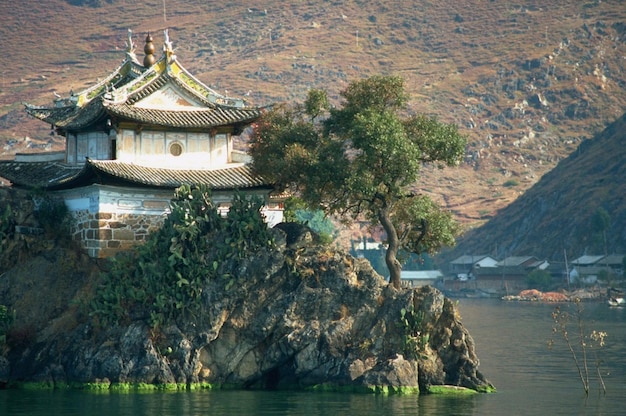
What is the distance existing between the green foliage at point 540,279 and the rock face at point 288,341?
125 metres

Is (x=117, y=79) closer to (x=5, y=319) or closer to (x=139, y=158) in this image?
(x=139, y=158)

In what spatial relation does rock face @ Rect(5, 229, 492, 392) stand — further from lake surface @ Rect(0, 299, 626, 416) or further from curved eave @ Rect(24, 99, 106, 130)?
curved eave @ Rect(24, 99, 106, 130)

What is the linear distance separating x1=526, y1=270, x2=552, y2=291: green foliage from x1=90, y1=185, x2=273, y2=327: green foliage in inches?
5005

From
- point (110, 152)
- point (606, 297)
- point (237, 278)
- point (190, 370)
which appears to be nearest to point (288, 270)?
point (237, 278)

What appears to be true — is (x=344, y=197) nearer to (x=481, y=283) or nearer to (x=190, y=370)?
(x=190, y=370)

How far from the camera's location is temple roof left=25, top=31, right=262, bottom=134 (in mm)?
64125

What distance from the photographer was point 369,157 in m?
60.2

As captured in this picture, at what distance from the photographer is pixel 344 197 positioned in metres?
61.7

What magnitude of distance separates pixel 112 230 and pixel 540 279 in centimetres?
12785

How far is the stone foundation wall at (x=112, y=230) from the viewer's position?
6225 centimetres

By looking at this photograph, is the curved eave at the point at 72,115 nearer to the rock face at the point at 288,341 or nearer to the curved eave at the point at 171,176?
the curved eave at the point at 171,176

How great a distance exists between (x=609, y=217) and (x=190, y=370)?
463 ft

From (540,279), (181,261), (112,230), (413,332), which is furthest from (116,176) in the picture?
(540,279)

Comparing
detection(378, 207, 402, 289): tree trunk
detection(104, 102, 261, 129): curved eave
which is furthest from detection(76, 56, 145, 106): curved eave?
detection(378, 207, 402, 289): tree trunk
